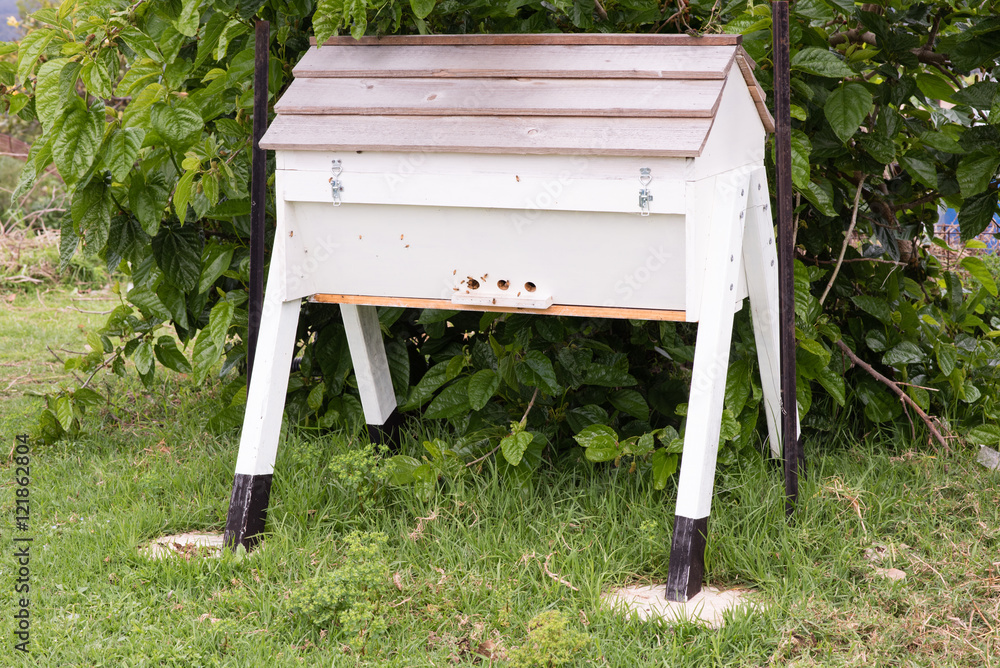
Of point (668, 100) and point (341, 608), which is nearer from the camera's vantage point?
point (668, 100)

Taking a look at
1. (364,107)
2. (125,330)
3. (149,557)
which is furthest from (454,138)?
(125,330)

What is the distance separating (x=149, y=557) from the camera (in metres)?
2.59

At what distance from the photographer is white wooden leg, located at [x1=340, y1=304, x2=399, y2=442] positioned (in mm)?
2996

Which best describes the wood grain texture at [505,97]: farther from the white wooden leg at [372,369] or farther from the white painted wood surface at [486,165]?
the white wooden leg at [372,369]

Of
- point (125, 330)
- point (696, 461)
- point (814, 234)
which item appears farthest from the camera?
point (125, 330)

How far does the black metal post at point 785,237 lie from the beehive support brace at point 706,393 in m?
0.20

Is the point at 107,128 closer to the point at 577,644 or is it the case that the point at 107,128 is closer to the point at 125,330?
the point at 125,330

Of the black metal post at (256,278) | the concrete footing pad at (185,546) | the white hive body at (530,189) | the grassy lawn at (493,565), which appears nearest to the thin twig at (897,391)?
the grassy lawn at (493,565)

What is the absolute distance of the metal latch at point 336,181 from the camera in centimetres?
245

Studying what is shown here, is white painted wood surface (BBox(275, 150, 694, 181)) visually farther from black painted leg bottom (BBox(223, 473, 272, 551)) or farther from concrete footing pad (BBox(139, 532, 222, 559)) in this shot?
concrete footing pad (BBox(139, 532, 222, 559))

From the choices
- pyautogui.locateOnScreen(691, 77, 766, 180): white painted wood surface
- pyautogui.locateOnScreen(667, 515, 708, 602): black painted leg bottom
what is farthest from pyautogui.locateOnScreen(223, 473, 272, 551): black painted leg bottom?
pyautogui.locateOnScreen(691, 77, 766, 180): white painted wood surface

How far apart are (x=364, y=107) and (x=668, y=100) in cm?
83

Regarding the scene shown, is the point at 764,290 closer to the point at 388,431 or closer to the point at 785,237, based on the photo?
the point at 785,237

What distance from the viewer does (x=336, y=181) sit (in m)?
2.46
